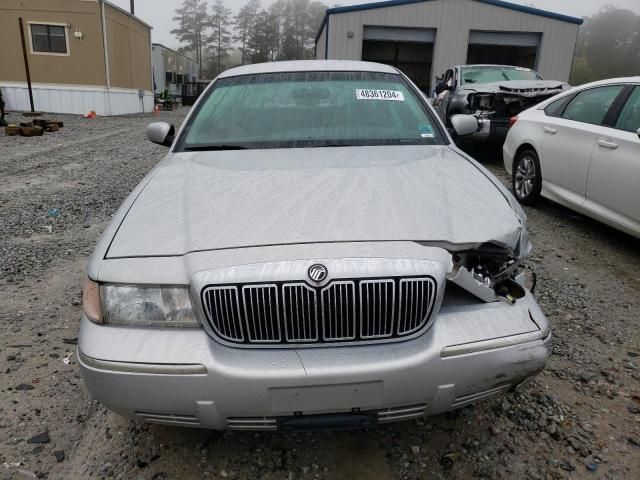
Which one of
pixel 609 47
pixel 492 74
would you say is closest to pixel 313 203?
pixel 492 74

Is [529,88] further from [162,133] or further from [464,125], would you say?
[162,133]

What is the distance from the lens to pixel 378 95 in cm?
304

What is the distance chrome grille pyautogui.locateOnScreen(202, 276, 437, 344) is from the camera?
1541mm

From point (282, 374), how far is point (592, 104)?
456 centimetres

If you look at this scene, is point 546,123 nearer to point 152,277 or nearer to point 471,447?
point 471,447

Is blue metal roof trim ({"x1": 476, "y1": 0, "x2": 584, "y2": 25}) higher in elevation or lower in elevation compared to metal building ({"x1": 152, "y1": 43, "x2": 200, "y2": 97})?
higher

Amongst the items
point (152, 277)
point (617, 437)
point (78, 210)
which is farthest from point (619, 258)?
point (78, 210)

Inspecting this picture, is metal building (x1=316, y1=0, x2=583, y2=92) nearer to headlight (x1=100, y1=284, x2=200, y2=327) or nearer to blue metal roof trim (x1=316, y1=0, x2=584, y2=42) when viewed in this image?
blue metal roof trim (x1=316, y1=0, x2=584, y2=42)

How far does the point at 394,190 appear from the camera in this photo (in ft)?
6.84

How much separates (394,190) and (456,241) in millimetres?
425

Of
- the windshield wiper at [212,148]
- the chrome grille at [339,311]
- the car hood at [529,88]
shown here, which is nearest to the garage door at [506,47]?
the car hood at [529,88]

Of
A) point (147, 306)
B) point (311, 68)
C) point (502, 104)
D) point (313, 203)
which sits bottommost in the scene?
point (147, 306)

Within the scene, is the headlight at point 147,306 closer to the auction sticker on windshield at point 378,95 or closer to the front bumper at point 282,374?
the front bumper at point 282,374

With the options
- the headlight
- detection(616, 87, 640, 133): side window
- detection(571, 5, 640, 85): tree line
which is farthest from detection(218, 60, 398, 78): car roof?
detection(571, 5, 640, 85): tree line
